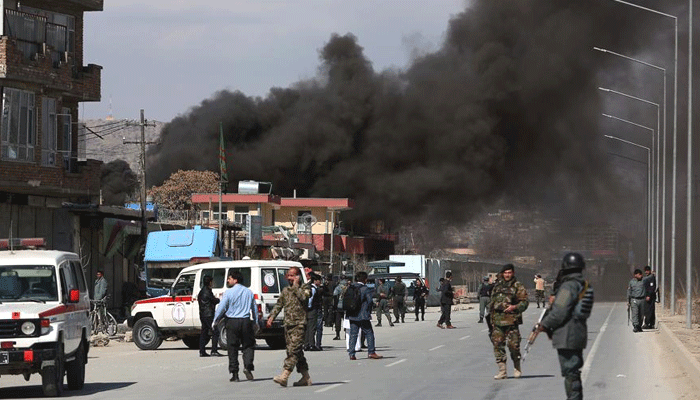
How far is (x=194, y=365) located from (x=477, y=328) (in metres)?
17.9

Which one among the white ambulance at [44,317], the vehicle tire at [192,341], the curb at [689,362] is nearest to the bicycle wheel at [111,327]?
the vehicle tire at [192,341]

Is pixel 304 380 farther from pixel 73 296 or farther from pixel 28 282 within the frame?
pixel 28 282

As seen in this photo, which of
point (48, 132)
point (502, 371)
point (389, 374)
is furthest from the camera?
point (48, 132)

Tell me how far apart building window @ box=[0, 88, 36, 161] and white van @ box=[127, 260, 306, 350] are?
11.2m

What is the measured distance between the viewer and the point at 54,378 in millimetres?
16859

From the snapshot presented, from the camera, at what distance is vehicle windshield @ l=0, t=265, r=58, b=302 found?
1759 centimetres

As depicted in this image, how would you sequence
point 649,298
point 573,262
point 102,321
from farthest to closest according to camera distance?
point 649,298 → point 102,321 → point 573,262

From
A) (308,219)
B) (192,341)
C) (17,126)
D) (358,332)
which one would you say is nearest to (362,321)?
(358,332)

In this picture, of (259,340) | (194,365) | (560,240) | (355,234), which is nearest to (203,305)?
(194,365)

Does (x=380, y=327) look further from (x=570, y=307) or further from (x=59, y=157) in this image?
(x=570, y=307)

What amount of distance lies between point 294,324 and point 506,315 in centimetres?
325

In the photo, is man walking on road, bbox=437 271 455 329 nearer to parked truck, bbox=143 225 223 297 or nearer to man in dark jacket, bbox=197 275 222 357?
parked truck, bbox=143 225 223 297

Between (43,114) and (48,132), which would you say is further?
(48,132)

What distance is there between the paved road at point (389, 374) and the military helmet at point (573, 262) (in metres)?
4.01
